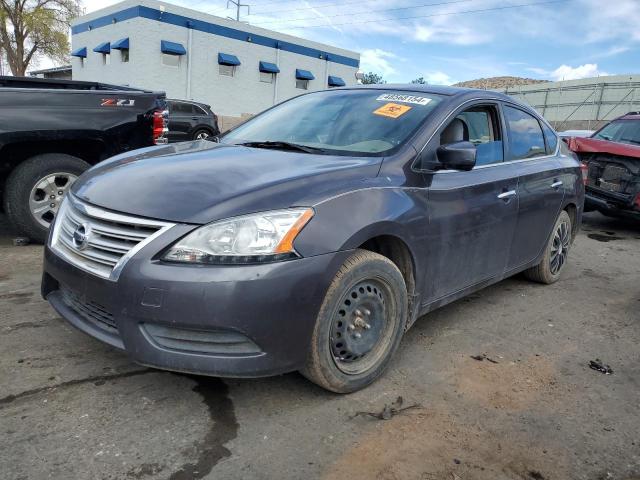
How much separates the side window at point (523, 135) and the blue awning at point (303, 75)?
86.9 feet

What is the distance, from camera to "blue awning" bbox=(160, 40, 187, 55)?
2303 centimetres

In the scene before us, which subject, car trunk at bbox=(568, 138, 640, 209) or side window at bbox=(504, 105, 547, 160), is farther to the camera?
car trunk at bbox=(568, 138, 640, 209)

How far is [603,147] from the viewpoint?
756cm

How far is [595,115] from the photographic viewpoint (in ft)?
91.8

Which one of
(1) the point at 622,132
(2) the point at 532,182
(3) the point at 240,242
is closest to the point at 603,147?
(1) the point at 622,132

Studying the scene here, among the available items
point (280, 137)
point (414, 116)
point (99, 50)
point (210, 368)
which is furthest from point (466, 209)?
point (99, 50)

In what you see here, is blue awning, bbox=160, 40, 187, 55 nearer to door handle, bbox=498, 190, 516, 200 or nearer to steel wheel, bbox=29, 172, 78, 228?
steel wheel, bbox=29, 172, 78, 228

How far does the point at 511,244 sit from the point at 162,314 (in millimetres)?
2709

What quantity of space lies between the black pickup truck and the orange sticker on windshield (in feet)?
10.1

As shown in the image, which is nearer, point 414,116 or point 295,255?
point 295,255

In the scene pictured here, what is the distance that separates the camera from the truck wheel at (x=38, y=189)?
4.94 m

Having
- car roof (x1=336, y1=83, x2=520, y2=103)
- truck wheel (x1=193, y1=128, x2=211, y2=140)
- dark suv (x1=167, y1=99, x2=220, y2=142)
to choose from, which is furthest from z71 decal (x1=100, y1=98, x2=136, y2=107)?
truck wheel (x1=193, y1=128, x2=211, y2=140)

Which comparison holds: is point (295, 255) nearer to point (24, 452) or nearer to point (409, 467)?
point (409, 467)

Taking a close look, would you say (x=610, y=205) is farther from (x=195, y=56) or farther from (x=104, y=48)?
(x=104, y=48)
